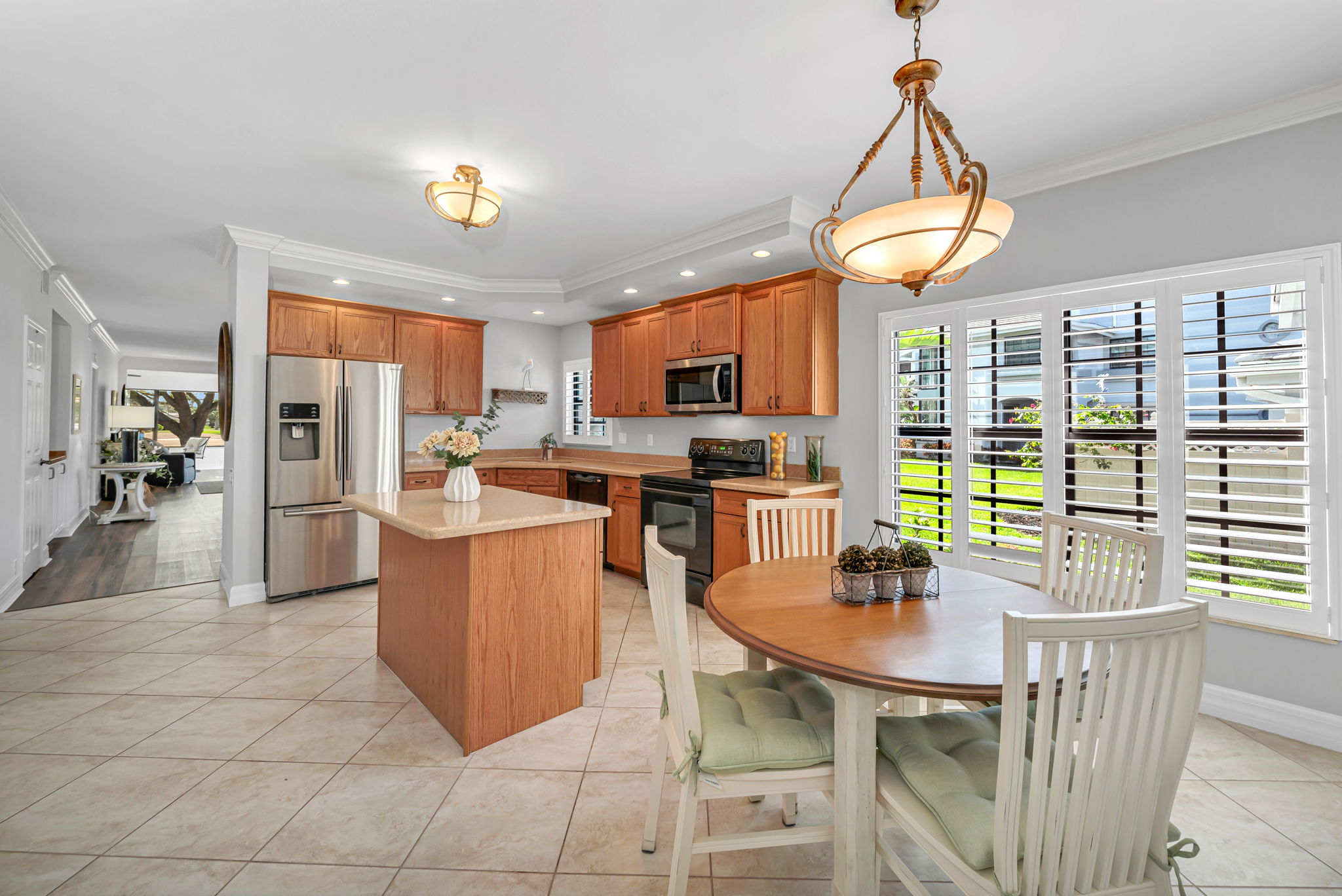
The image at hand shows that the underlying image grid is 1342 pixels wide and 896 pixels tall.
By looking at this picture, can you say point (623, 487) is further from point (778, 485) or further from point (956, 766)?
point (956, 766)

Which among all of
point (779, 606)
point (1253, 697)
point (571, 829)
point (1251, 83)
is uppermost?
point (1251, 83)

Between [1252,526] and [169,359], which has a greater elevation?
[169,359]

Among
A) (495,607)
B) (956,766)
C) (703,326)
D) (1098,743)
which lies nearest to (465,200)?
(495,607)

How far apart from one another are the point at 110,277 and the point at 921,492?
22.9ft

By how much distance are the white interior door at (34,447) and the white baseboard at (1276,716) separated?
23.6ft

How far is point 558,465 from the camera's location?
543cm

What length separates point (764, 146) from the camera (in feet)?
8.93

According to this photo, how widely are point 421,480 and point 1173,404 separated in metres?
4.97

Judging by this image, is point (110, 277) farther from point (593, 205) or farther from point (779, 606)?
point (779, 606)

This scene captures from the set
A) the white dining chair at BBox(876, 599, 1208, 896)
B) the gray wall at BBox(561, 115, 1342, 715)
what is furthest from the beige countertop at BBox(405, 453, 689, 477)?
the white dining chair at BBox(876, 599, 1208, 896)


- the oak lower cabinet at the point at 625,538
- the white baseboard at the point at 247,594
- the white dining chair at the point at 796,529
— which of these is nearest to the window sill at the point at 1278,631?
the white dining chair at the point at 796,529

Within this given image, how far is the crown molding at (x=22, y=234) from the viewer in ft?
11.6

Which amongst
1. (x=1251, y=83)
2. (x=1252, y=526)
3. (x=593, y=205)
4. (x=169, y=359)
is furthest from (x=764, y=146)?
(x=169, y=359)

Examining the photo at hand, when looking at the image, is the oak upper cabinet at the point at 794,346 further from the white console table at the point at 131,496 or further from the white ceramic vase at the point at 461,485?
the white console table at the point at 131,496
